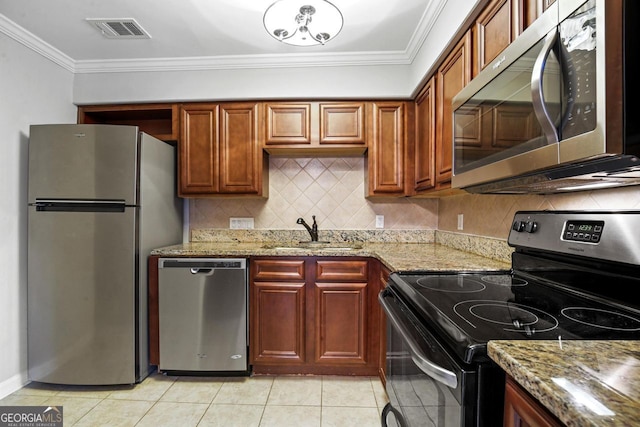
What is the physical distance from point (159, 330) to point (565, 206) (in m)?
2.49

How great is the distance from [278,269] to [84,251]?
1284 mm

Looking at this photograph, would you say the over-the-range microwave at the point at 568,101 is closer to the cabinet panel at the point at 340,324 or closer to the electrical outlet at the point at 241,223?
the cabinet panel at the point at 340,324

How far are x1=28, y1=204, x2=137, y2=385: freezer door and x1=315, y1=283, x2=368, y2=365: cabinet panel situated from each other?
1267mm

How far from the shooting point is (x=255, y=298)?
2.15m

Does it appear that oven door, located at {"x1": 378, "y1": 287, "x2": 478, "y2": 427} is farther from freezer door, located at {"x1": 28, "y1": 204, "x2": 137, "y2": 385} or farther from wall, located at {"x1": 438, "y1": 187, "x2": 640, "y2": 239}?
freezer door, located at {"x1": 28, "y1": 204, "x2": 137, "y2": 385}

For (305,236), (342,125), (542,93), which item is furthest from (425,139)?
(542,93)

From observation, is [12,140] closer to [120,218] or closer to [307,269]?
[120,218]

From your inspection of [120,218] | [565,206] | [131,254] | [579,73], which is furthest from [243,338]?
[579,73]

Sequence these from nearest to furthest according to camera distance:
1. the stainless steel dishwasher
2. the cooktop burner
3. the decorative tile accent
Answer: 1. the cooktop burner
2. the stainless steel dishwasher
3. the decorative tile accent

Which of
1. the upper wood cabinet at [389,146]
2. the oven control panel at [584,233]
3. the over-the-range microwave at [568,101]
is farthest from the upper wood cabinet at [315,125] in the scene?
the oven control panel at [584,233]

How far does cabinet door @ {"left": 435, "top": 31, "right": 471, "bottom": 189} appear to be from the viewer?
157cm

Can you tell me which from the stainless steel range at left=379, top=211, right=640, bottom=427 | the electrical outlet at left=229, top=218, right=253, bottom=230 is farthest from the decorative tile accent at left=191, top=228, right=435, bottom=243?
the stainless steel range at left=379, top=211, right=640, bottom=427

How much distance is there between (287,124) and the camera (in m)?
2.46

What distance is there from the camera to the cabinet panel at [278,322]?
2.15 metres
